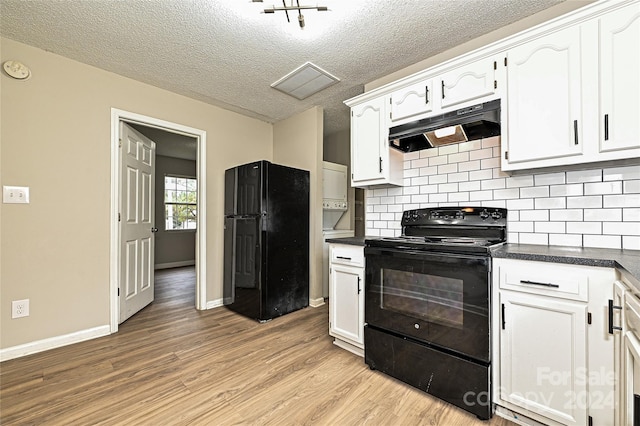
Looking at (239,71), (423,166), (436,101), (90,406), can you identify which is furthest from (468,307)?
(239,71)

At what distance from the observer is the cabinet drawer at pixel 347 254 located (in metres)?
2.08

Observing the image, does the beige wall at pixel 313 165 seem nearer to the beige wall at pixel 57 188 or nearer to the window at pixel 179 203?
the beige wall at pixel 57 188

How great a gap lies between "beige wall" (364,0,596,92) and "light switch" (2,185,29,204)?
320 cm

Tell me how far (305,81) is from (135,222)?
8.02ft

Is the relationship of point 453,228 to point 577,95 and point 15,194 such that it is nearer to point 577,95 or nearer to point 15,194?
point 577,95

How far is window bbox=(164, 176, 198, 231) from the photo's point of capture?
614 cm

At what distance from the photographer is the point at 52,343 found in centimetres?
226

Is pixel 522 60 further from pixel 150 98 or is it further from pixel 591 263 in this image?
pixel 150 98

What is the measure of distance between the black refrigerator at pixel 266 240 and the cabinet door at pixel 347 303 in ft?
2.90

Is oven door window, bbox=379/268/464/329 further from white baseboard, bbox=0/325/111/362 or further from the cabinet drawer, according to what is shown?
white baseboard, bbox=0/325/111/362

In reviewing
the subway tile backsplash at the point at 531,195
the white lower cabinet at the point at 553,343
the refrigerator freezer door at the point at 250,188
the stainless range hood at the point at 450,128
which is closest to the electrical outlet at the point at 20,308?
the refrigerator freezer door at the point at 250,188

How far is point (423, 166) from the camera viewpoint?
2350 mm

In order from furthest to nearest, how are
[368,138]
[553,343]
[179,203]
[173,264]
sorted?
[179,203], [173,264], [368,138], [553,343]

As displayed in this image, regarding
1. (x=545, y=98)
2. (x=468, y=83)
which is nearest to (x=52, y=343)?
(x=468, y=83)
